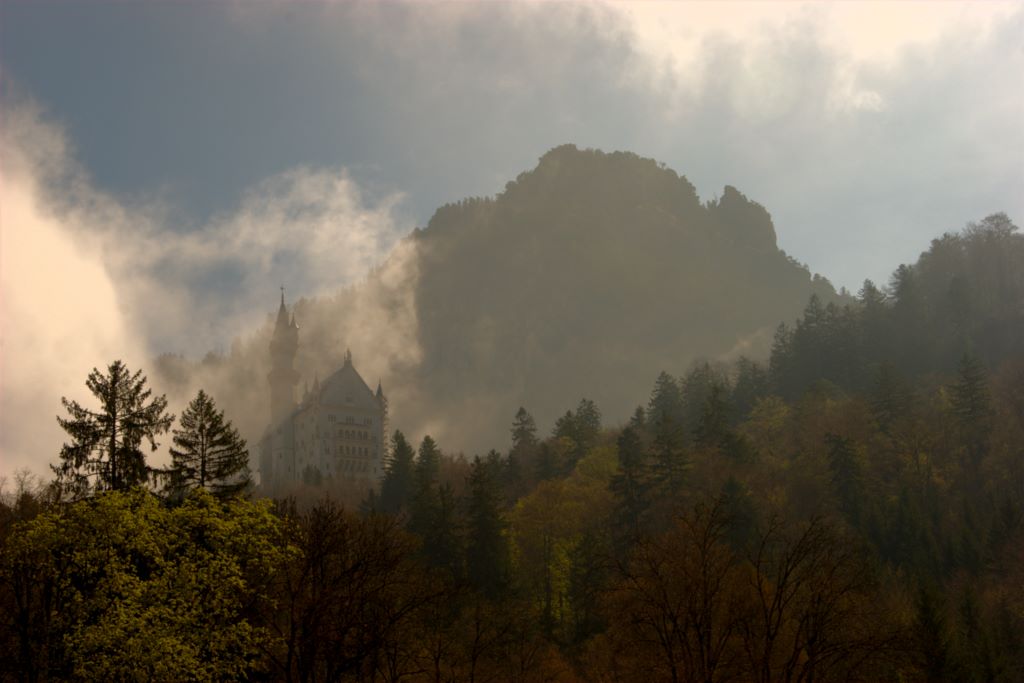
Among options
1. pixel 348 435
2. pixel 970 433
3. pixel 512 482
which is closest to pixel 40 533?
pixel 512 482

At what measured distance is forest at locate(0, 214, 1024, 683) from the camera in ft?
94.4

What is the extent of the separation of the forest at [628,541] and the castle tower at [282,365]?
79895mm

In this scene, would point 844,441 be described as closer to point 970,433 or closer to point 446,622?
point 970,433

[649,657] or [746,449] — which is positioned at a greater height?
[746,449]

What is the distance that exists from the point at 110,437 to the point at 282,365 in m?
147

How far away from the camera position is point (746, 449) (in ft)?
254

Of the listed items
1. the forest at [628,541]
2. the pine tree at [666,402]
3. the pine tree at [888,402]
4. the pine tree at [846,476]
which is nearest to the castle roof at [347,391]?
the forest at [628,541]

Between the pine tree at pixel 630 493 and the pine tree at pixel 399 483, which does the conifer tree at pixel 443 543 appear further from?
the pine tree at pixel 399 483

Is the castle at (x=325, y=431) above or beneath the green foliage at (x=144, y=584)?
above

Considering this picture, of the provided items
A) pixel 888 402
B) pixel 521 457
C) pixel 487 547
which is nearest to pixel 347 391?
pixel 521 457

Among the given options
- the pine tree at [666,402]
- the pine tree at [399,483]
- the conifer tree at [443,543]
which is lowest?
the conifer tree at [443,543]

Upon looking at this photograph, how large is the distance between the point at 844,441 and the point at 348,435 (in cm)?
10785

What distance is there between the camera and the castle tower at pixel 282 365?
17975cm

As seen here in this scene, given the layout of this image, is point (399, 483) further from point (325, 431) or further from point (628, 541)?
point (325, 431)
